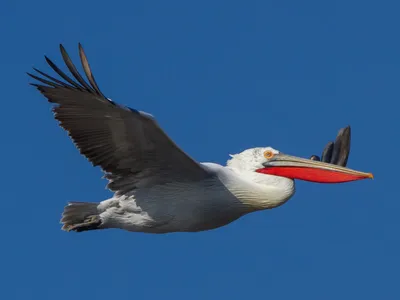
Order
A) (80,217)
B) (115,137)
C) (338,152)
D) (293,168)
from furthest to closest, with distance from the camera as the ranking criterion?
1. (338,152)
2. (80,217)
3. (293,168)
4. (115,137)

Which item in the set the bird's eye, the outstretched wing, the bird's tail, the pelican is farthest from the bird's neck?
the bird's tail

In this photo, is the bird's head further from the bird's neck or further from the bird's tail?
the bird's tail

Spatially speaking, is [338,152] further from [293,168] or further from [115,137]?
[115,137]

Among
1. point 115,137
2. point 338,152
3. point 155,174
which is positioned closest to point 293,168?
point 338,152

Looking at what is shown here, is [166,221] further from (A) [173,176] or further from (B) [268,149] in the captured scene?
(B) [268,149]

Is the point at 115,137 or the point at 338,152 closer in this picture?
the point at 115,137

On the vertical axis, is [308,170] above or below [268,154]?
below

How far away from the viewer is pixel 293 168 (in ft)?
45.3

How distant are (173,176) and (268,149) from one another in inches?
54.1

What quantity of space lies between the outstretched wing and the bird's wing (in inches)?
86.0

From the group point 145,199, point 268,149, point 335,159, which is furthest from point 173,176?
point 335,159

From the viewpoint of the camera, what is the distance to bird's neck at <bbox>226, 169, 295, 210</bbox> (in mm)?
13438

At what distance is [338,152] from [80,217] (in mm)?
3492

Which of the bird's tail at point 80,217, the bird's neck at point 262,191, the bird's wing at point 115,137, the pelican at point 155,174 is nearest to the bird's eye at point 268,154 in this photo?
the pelican at point 155,174
